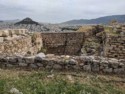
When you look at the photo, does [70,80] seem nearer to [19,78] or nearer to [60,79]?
[60,79]

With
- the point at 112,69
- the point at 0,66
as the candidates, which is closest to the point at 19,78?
the point at 0,66

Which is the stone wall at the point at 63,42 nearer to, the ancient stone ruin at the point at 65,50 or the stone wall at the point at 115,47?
the ancient stone ruin at the point at 65,50

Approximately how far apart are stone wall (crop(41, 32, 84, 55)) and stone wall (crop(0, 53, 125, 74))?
1004cm

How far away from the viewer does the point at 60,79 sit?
8.62 meters

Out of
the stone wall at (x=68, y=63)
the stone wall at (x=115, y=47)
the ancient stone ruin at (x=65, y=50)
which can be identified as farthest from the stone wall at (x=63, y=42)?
the stone wall at (x=68, y=63)

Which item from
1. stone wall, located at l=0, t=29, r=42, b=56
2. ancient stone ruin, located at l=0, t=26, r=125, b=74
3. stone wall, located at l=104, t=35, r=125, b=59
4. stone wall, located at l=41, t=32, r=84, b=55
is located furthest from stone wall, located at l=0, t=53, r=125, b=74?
stone wall, located at l=41, t=32, r=84, b=55

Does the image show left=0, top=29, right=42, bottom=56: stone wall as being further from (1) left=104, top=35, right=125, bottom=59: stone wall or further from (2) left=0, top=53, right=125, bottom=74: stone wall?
(1) left=104, top=35, right=125, bottom=59: stone wall

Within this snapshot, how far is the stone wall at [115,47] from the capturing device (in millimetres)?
13305

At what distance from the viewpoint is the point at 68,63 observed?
9680 millimetres

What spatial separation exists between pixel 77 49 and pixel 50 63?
10.5 m

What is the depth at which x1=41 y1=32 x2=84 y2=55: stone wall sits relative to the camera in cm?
2034

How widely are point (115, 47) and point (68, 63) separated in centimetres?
450

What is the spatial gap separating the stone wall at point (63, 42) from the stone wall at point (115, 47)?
612 centimetres

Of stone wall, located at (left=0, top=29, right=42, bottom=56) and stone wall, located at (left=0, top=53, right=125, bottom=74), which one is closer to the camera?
stone wall, located at (left=0, top=53, right=125, bottom=74)
